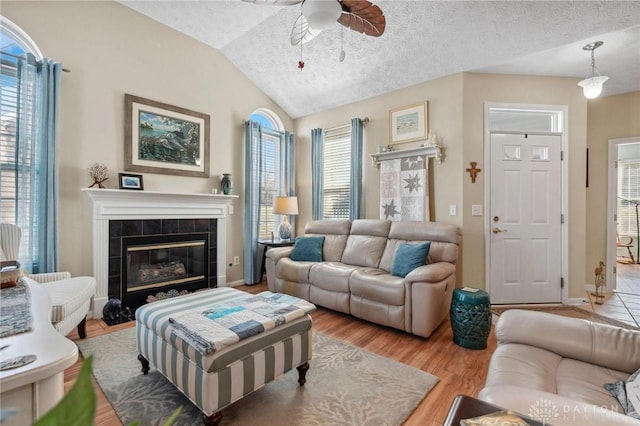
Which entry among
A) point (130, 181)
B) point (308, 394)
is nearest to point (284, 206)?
point (130, 181)

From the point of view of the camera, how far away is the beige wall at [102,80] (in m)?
2.98

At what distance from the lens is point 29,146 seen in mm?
2770

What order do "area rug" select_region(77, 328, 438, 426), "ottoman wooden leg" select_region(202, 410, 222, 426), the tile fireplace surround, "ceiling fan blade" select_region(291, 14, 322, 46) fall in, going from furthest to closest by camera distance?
the tile fireplace surround → "ceiling fan blade" select_region(291, 14, 322, 46) → "area rug" select_region(77, 328, 438, 426) → "ottoman wooden leg" select_region(202, 410, 222, 426)

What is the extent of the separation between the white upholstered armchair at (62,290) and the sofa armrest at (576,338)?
2.89m

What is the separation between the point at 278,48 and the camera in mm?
3885

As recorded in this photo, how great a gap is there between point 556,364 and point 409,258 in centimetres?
166

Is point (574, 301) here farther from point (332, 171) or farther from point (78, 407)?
point (78, 407)

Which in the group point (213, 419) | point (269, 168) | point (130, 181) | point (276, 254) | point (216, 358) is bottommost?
point (213, 419)

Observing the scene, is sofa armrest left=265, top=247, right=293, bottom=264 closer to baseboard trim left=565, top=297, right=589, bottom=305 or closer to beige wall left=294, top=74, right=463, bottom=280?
beige wall left=294, top=74, right=463, bottom=280

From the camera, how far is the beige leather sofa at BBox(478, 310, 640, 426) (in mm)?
1005

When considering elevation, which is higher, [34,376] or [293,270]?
[34,376]

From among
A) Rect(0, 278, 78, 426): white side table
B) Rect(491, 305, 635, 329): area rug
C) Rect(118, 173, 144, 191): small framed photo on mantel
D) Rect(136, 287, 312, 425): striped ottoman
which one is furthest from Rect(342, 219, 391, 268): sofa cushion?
Rect(0, 278, 78, 426): white side table

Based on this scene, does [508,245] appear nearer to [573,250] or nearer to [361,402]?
[573,250]

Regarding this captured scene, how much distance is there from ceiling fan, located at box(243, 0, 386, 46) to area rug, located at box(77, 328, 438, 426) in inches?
93.1
